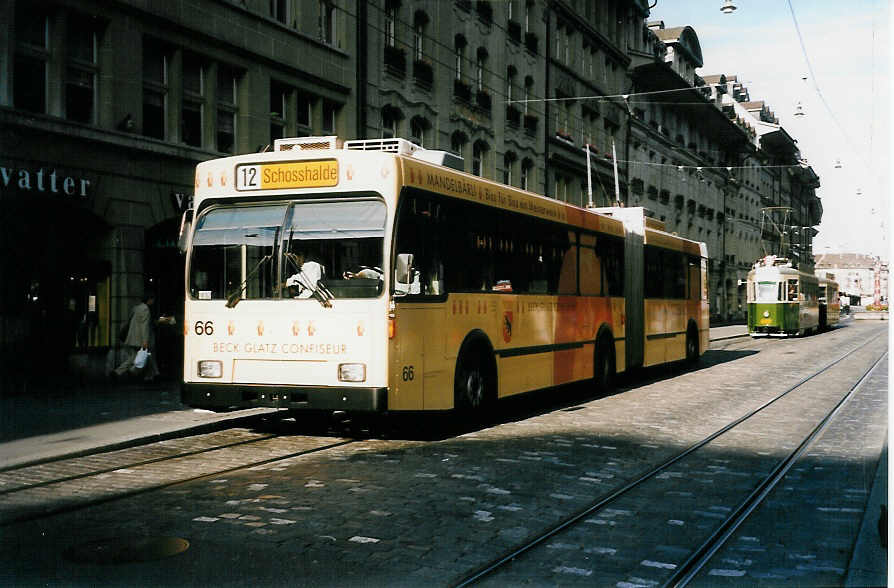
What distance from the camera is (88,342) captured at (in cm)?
1709

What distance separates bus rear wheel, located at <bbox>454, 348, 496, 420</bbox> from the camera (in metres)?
11.1

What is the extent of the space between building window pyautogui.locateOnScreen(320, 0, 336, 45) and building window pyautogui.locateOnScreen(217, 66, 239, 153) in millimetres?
3515

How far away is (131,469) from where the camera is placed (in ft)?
28.7

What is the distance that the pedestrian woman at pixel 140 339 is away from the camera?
1638 centimetres

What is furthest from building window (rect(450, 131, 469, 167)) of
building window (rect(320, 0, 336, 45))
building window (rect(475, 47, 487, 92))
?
building window (rect(320, 0, 336, 45))

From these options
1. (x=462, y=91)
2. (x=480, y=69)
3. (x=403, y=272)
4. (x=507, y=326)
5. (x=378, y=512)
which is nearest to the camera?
(x=378, y=512)

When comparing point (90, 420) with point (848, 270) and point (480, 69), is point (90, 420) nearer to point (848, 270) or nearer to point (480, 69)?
point (480, 69)

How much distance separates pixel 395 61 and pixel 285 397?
17.8 meters

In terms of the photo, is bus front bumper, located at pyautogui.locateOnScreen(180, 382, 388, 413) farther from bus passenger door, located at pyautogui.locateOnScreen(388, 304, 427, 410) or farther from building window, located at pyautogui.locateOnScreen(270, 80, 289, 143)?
building window, located at pyautogui.locateOnScreen(270, 80, 289, 143)

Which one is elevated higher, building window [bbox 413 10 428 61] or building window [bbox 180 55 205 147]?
building window [bbox 413 10 428 61]

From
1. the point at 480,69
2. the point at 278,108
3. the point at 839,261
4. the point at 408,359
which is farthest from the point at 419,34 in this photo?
the point at 839,261

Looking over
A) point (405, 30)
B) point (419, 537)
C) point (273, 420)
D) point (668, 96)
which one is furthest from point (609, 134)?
point (419, 537)

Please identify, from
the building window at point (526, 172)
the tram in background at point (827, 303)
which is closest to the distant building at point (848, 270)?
the tram in background at point (827, 303)

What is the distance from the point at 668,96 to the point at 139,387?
42.9 metres
